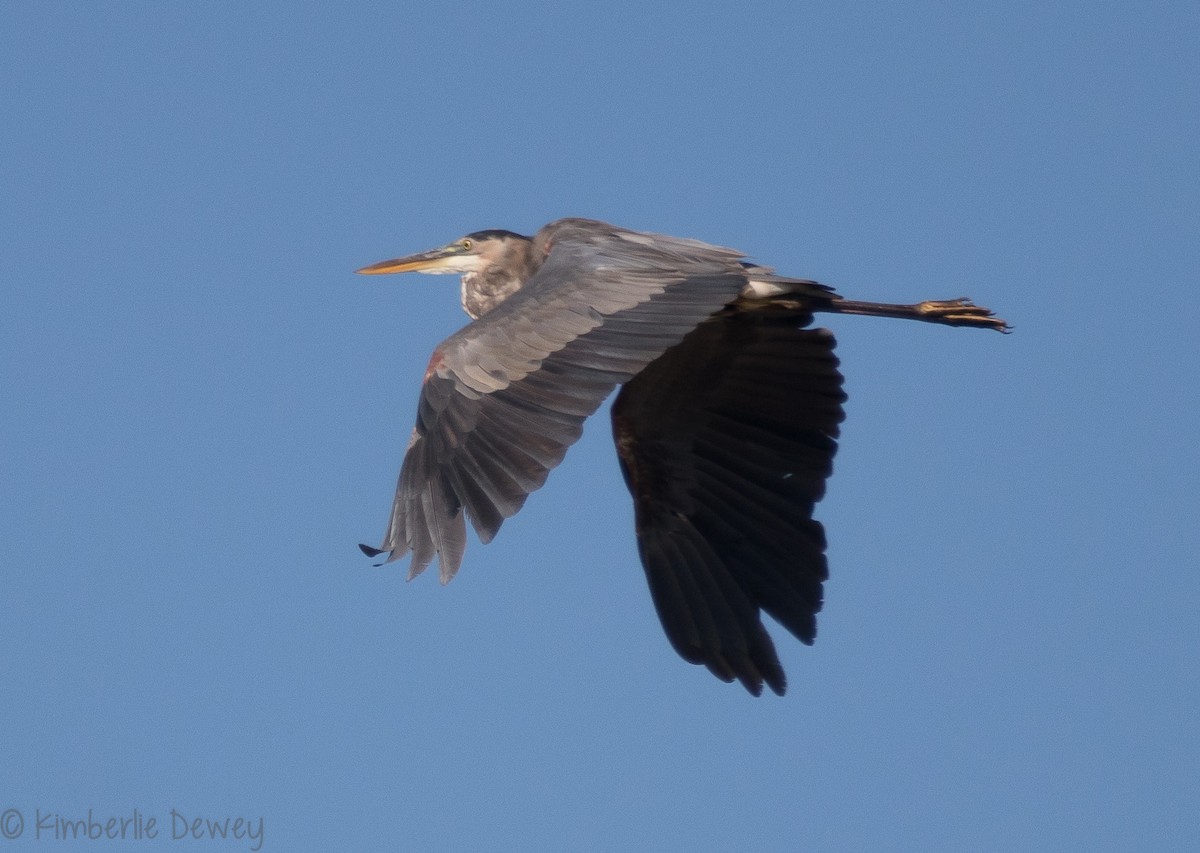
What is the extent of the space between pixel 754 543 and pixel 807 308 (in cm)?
139

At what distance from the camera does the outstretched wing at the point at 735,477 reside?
31.8 ft

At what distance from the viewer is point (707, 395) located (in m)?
10.2

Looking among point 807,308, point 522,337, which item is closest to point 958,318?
point 807,308

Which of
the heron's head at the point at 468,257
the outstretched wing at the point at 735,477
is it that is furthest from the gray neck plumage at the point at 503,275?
the outstretched wing at the point at 735,477

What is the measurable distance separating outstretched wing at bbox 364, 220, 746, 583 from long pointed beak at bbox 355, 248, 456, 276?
8.05 feet

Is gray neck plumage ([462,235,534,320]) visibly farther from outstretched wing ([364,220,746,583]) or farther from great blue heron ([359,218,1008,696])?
outstretched wing ([364,220,746,583])

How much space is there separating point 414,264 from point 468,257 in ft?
1.58

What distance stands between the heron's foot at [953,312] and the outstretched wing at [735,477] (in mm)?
727

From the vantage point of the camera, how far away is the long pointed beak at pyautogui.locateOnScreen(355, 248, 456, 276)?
11.0 m

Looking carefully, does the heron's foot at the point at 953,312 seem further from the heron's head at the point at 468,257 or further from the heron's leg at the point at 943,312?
the heron's head at the point at 468,257

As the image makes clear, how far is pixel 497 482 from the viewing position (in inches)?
289

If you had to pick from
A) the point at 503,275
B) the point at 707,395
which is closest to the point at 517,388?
the point at 707,395

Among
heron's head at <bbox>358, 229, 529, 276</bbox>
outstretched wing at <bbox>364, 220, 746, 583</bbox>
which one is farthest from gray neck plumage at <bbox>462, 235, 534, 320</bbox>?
outstretched wing at <bbox>364, 220, 746, 583</bbox>

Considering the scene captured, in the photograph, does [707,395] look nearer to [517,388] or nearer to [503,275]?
[503,275]
